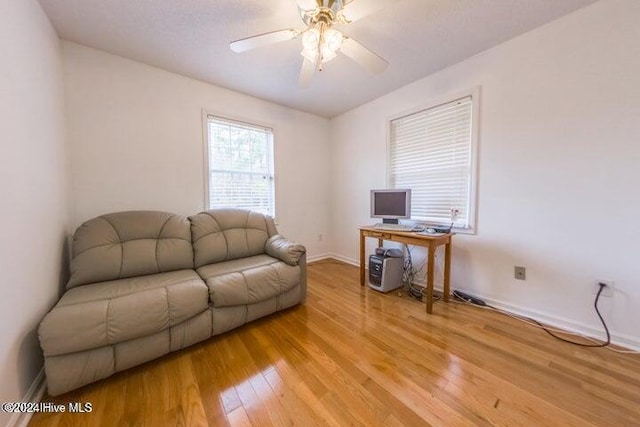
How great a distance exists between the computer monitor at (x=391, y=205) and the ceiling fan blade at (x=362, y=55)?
128cm

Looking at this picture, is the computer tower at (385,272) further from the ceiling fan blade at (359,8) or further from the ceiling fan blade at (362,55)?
the ceiling fan blade at (359,8)

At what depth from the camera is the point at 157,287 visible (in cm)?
152

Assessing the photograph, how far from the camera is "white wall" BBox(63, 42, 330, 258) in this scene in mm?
2021

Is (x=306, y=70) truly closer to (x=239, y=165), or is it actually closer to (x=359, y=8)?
(x=359, y=8)

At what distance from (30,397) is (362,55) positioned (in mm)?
2750

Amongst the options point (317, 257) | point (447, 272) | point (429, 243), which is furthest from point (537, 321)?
point (317, 257)

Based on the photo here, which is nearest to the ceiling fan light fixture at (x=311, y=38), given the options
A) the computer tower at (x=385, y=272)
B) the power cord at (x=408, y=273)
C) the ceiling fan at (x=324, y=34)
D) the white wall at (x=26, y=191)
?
the ceiling fan at (x=324, y=34)

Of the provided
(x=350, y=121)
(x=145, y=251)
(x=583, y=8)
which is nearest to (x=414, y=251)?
(x=350, y=121)

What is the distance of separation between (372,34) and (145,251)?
8.29ft

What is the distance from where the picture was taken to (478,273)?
2.25 m

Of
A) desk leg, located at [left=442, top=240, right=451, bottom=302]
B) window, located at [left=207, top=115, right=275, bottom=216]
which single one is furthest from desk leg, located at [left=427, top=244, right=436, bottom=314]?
window, located at [left=207, top=115, right=275, bottom=216]

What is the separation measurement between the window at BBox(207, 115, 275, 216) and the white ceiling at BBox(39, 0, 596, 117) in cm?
56

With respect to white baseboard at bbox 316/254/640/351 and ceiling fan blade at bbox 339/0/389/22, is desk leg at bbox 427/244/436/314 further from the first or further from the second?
ceiling fan blade at bbox 339/0/389/22

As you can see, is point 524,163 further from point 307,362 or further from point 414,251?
point 307,362
